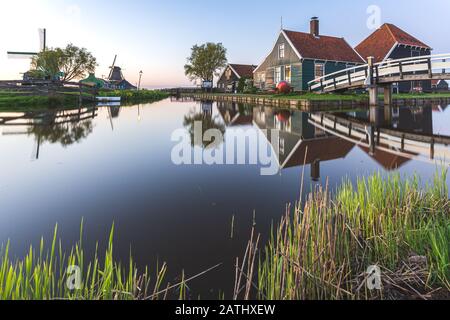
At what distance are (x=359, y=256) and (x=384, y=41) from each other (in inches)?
1507

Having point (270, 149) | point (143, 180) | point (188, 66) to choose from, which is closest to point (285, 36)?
point (270, 149)

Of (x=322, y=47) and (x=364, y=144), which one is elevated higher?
(x=322, y=47)

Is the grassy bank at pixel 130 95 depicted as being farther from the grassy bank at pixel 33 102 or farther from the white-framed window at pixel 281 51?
the white-framed window at pixel 281 51

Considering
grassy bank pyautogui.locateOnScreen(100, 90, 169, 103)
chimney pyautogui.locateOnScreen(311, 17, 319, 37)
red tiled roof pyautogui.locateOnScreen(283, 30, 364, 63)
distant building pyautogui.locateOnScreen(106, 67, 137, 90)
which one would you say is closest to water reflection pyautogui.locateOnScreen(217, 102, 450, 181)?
red tiled roof pyautogui.locateOnScreen(283, 30, 364, 63)

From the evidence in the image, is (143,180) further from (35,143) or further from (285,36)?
(285,36)

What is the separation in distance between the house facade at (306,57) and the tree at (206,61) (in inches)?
1201

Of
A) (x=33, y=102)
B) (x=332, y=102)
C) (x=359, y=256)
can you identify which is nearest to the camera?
(x=359, y=256)

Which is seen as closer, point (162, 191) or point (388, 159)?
point (162, 191)

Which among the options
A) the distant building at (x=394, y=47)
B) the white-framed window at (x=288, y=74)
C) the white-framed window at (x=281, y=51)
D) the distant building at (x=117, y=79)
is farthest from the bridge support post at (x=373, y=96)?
the distant building at (x=117, y=79)

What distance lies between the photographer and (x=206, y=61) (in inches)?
2496

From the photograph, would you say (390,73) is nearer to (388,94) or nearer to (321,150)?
(388,94)

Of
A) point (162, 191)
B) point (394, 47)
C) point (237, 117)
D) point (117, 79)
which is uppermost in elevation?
point (117, 79)

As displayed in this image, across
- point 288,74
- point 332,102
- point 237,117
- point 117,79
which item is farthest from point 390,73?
point 117,79
